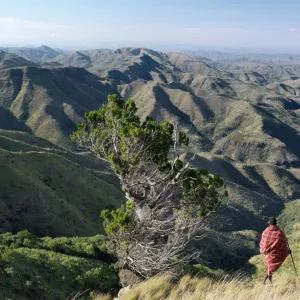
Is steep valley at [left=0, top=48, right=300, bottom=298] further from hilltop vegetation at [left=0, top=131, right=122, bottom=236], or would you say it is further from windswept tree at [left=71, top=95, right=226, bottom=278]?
windswept tree at [left=71, top=95, right=226, bottom=278]

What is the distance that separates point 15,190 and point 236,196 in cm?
9019

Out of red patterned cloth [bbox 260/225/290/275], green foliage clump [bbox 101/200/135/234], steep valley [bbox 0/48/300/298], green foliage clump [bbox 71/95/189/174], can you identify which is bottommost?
steep valley [bbox 0/48/300/298]

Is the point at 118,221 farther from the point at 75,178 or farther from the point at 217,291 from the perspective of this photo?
the point at 75,178

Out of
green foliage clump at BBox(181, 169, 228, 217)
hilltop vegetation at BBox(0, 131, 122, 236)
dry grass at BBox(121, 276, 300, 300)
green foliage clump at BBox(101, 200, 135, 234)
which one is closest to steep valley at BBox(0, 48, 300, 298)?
hilltop vegetation at BBox(0, 131, 122, 236)

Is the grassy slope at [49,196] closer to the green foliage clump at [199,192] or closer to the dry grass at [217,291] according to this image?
the green foliage clump at [199,192]

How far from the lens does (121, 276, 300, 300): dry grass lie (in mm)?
8031

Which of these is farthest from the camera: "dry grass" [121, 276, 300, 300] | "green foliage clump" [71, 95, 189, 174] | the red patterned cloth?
"green foliage clump" [71, 95, 189, 174]

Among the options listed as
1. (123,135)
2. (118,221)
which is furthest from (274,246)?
(123,135)

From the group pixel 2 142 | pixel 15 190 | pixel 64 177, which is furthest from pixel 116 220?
pixel 2 142

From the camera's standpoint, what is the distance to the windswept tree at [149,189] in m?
A: 15.9

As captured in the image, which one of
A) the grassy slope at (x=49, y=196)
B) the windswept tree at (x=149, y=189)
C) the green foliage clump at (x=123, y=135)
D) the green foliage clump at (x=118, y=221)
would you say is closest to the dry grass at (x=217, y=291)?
the green foliage clump at (x=118, y=221)

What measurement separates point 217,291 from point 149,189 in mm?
9197

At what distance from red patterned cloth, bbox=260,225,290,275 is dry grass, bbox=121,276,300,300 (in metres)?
0.66

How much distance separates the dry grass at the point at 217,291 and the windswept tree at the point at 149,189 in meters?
4.45
